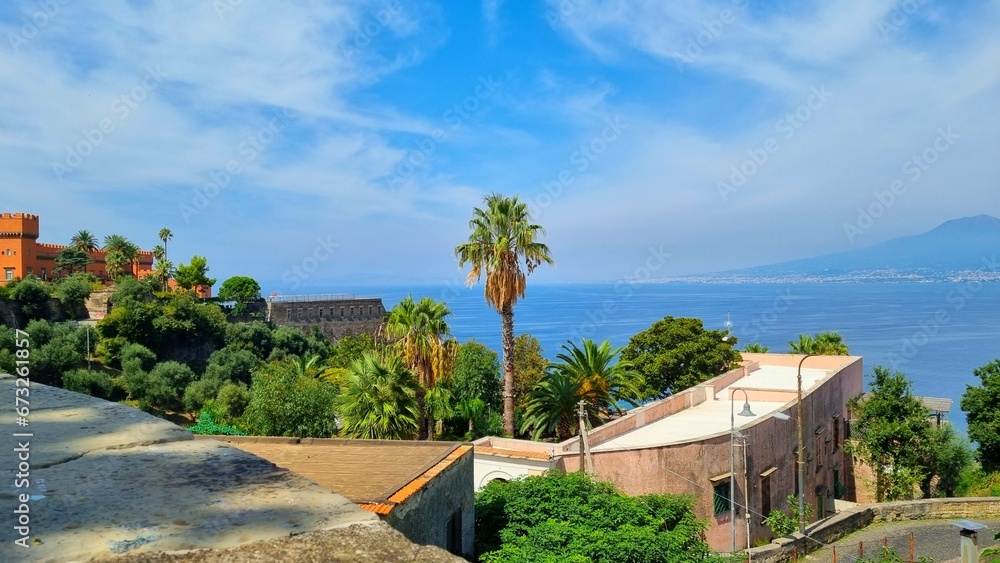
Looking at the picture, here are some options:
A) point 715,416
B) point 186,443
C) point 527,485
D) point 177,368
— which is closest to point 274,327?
point 177,368

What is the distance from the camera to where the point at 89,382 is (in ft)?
172

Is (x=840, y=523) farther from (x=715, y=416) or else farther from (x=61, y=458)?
(x=61, y=458)

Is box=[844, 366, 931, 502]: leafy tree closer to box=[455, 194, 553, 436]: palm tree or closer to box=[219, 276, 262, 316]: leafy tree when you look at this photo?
box=[455, 194, 553, 436]: palm tree

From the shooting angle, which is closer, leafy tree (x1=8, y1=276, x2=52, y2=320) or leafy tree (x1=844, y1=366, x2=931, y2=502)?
leafy tree (x1=844, y1=366, x2=931, y2=502)

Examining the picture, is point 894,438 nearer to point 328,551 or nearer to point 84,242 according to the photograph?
point 328,551

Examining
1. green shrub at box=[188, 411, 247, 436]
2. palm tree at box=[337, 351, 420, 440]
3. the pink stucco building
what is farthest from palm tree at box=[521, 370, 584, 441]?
green shrub at box=[188, 411, 247, 436]

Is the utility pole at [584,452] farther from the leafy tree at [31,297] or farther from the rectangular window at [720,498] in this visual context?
the leafy tree at [31,297]

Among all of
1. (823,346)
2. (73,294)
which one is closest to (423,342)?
(823,346)

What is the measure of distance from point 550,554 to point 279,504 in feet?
32.4

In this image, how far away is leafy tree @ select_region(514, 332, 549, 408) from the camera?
37.8 metres

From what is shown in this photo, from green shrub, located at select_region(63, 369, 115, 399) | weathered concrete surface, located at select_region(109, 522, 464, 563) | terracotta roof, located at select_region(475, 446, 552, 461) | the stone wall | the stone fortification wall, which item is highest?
the stone fortification wall

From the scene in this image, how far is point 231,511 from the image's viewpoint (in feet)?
6.18

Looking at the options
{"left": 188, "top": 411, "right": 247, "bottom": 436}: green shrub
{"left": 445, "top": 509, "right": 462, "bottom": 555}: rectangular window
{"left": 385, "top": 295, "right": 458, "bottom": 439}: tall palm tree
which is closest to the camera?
{"left": 445, "top": 509, "right": 462, "bottom": 555}: rectangular window

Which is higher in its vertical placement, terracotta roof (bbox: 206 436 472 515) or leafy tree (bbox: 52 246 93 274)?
leafy tree (bbox: 52 246 93 274)
